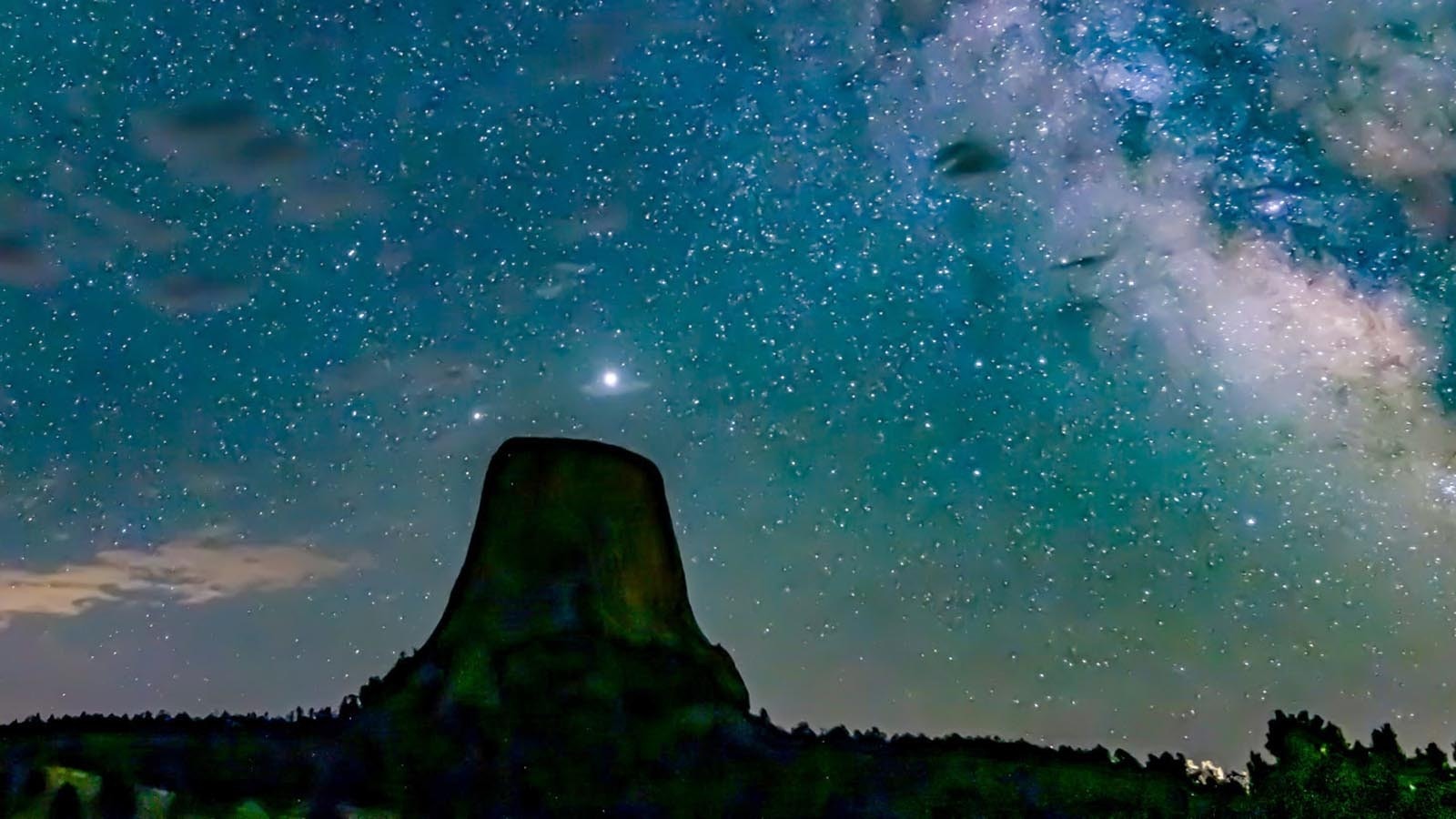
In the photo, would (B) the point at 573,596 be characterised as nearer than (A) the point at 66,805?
No

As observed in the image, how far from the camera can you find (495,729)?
1458cm

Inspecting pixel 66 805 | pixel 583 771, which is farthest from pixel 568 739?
pixel 66 805

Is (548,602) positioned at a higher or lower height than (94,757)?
higher

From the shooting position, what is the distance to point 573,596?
15336 millimetres

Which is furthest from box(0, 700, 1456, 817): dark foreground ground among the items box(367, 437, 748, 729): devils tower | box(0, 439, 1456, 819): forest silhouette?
box(367, 437, 748, 729): devils tower

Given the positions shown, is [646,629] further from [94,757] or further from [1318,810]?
[1318,810]

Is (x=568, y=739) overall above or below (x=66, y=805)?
above

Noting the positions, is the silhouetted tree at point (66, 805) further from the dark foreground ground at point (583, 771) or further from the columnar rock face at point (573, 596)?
the columnar rock face at point (573, 596)

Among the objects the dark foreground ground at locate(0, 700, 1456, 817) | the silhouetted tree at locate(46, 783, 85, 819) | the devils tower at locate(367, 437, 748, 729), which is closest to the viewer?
the silhouetted tree at locate(46, 783, 85, 819)

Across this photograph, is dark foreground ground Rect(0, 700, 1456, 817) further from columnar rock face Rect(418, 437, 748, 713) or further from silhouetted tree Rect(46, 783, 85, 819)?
silhouetted tree Rect(46, 783, 85, 819)

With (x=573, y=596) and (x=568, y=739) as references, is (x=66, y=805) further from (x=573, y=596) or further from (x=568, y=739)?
(x=573, y=596)

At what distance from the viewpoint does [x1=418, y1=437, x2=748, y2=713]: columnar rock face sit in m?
14.9

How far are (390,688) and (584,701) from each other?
274 cm

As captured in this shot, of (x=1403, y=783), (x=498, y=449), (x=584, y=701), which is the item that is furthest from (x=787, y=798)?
(x=1403, y=783)
